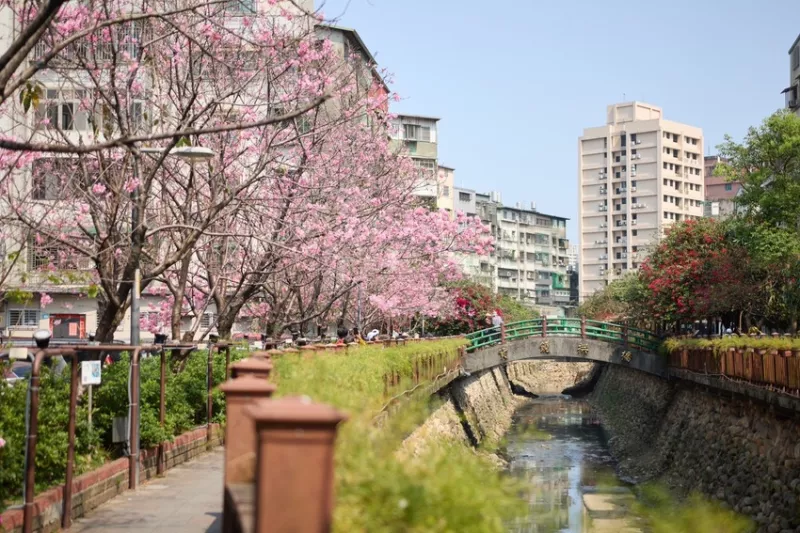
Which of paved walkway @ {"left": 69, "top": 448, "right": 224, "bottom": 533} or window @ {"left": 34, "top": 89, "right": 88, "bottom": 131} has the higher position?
window @ {"left": 34, "top": 89, "right": 88, "bottom": 131}

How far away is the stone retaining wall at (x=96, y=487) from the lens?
1018cm

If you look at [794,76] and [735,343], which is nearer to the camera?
[735,343]

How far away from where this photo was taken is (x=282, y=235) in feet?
83.6

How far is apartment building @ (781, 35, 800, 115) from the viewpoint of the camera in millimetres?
72000

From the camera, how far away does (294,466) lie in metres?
4.49

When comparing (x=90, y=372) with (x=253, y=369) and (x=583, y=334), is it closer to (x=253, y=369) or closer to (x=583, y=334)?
(x=253, y=369)

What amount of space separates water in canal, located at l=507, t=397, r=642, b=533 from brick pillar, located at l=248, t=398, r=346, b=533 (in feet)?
33.1

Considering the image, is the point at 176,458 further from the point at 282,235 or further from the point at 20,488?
the point at 282,235

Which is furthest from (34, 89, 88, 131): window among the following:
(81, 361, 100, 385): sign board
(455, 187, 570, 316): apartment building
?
(455, 187, 570, 316): apartment building

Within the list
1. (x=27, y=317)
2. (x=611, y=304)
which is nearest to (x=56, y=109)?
(x=27, y=317)

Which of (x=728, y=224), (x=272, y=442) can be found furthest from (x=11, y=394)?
(x=728, y=224)

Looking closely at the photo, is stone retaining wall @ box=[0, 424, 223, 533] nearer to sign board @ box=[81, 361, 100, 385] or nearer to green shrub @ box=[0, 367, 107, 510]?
green shrub @ box=[0, 367, 107, 510]

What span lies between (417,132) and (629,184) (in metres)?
39.1

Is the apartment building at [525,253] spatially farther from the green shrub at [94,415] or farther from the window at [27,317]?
the green shrub at [94,415]
